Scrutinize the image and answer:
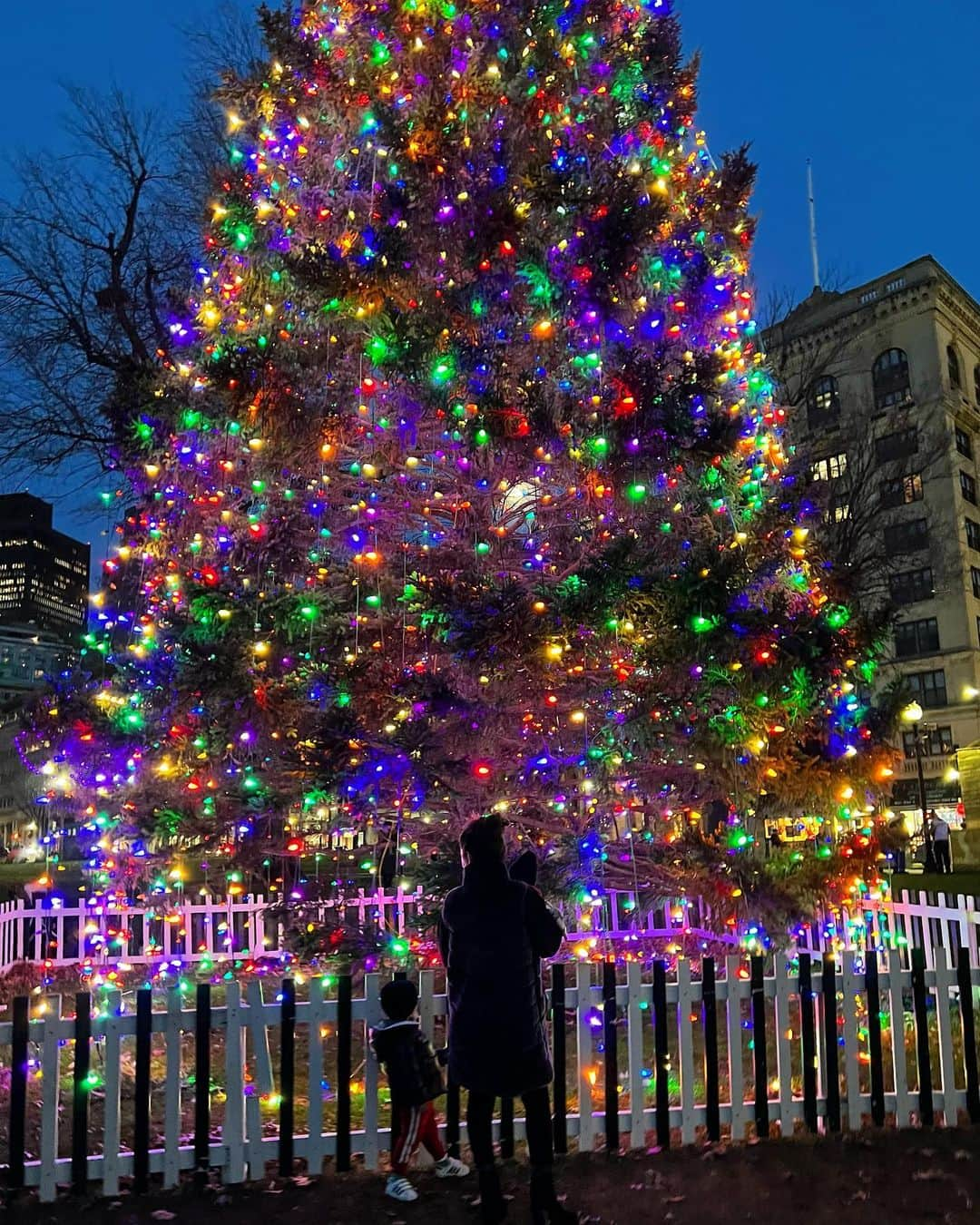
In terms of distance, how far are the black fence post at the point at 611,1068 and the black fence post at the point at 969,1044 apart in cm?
220

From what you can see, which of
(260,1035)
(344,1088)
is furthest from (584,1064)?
(260,1035)

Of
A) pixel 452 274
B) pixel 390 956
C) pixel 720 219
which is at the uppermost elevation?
pixel 720 219

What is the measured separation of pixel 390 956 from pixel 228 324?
5774 millimetres

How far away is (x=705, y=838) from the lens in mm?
7957

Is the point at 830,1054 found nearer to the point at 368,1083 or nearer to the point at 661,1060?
the point at 661,1060

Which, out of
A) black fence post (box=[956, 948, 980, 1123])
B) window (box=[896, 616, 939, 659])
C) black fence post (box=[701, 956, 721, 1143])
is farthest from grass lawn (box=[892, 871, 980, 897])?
window (box=[896, 616, 939, 659])

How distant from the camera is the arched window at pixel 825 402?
41.5 meters

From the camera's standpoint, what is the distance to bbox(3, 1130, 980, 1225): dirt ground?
14.5 ft

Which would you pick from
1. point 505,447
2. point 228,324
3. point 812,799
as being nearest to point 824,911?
point 812,799

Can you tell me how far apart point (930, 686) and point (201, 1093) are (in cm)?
4951

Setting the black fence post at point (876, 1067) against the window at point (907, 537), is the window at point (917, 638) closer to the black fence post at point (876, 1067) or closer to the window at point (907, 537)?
the window at point (907, 537)

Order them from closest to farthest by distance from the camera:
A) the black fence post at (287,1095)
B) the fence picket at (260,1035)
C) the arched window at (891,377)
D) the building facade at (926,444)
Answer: the black fence post at (287,1095)
the fence picket at (260,1035)
the building facade at (926,444)
the arched window at (891,377)

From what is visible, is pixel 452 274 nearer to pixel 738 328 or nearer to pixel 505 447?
pixel 505 447

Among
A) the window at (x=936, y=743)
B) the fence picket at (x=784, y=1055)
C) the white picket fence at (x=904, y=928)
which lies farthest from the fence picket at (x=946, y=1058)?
the window at (x=936, y=743)
